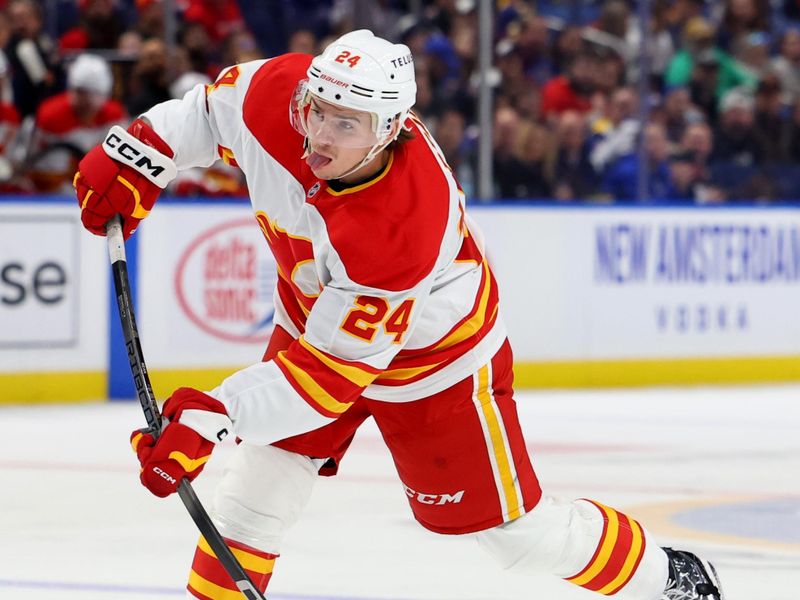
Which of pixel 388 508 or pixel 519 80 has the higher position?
pixel 519 80

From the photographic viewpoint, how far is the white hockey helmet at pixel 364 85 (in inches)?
109

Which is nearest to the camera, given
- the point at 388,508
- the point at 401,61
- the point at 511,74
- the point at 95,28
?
the point at 401,61

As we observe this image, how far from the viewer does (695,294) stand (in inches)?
337

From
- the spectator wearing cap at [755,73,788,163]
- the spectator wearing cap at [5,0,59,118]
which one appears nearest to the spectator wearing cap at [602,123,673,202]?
the spectator wearing cap at [755,73,788,163]

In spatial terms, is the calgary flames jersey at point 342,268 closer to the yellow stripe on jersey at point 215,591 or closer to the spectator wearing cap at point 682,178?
the yellow stripe on jersey at point 215,591

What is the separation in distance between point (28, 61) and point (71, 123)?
0.39 m

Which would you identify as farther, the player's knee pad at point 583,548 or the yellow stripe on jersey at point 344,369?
the player's knee pad at point 583,548

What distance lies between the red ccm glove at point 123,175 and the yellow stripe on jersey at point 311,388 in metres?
0.62

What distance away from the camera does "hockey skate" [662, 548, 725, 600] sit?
128 inches

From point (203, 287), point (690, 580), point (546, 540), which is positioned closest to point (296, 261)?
point (546, 540)

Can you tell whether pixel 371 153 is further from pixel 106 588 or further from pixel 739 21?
pixel 739 21

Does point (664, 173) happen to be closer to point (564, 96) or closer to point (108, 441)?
point (564, 96)

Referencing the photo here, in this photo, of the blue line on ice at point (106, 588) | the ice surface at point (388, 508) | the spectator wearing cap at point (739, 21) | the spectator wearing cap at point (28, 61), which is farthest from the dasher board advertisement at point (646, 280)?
the blue line on ice at point (106, 588)

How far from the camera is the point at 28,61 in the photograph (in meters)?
→ 7.25
